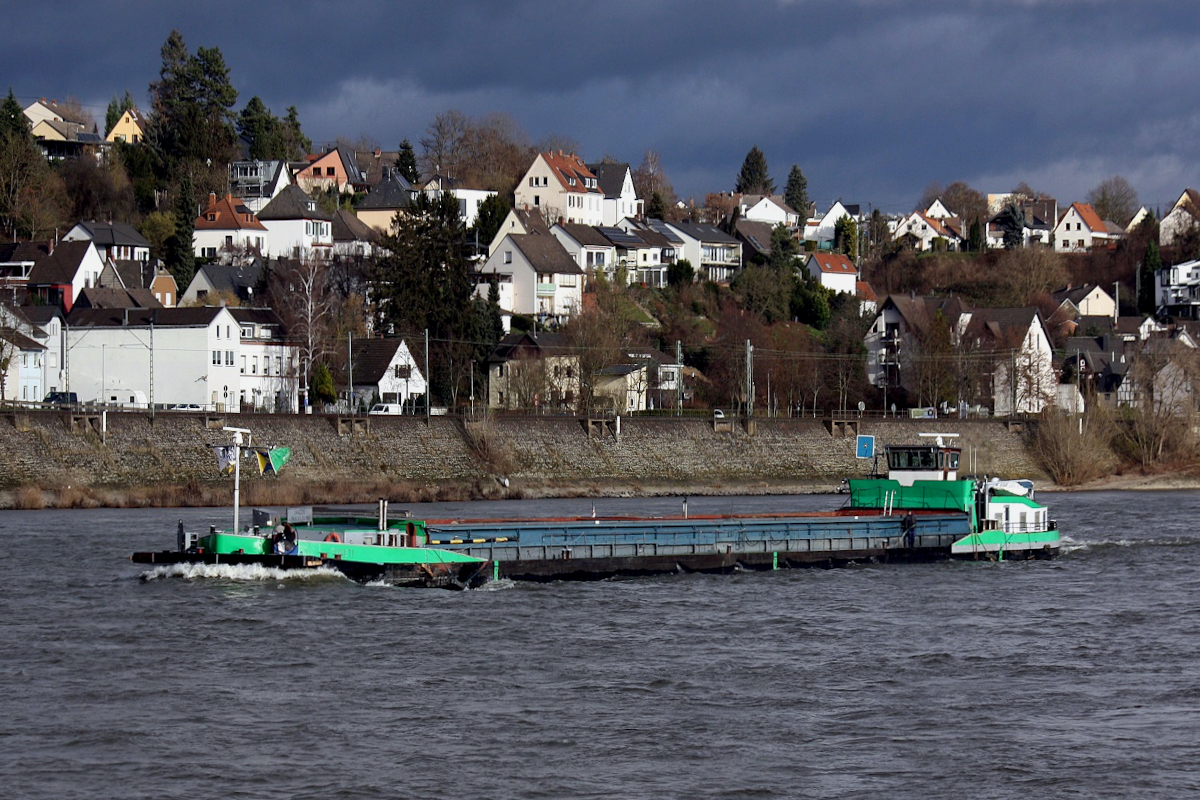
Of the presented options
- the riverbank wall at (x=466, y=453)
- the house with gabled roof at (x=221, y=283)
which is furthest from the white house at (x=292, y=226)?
the riverbank wall at (x=466, y=453)

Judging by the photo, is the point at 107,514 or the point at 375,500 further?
the point at 375,500

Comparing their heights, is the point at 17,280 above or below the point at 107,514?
above

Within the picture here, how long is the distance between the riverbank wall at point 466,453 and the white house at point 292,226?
5130cm

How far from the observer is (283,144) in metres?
166

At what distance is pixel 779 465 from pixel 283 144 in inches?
3631

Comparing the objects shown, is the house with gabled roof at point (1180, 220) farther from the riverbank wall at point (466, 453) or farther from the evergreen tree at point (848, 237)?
the riverbank wall at point (466, 453)

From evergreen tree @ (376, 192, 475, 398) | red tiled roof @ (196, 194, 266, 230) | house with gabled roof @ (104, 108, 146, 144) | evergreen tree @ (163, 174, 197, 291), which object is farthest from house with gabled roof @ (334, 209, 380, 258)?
house with gabled roof @ (104, 108, 146, 144)

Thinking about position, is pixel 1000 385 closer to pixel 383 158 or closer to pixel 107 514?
pixel 107 514

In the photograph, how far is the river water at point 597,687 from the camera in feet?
79.8

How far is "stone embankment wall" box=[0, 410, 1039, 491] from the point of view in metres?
73.2

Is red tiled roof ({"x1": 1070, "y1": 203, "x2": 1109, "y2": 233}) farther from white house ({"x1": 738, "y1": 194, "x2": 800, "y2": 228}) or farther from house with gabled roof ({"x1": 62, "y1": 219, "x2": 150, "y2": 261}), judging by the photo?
house with gabled roof ({"x1": 62, "y1": 219, "x2": 150, "y2": 261})

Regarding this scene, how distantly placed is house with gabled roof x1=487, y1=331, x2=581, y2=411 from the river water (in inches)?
2201

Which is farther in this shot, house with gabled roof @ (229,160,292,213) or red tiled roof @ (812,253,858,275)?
red tiled roof @ (812,253,858,275)

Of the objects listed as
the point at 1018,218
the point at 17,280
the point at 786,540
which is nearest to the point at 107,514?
the point at 786,540
